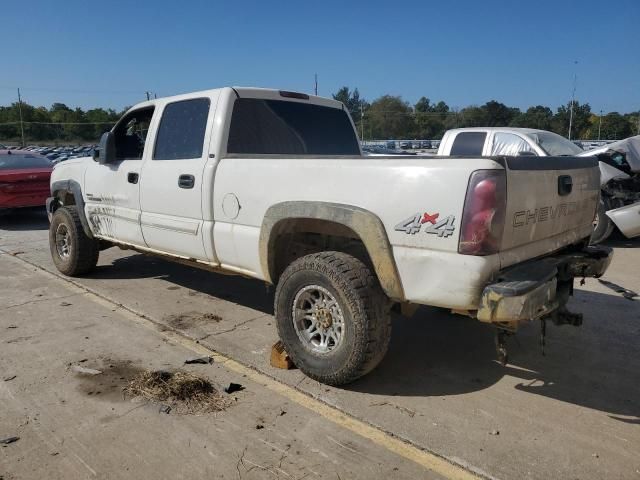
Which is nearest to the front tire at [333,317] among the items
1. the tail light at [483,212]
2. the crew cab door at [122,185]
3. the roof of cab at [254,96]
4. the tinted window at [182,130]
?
the tail light at [483,212]

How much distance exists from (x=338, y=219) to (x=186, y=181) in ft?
5.71

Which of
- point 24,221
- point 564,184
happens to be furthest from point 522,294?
point 24,221

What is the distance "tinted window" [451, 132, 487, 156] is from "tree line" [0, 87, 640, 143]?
48.8m

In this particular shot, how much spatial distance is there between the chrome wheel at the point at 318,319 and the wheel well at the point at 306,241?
0.40 metres

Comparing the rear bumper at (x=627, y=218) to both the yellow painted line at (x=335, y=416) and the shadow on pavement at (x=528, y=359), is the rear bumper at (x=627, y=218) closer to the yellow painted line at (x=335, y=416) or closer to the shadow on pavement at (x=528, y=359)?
the shadow on pavement at (x=528, y=359)

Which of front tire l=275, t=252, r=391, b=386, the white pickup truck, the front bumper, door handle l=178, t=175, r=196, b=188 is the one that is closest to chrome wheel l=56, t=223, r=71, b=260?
door handle l=178, t=175, r=196, b=188

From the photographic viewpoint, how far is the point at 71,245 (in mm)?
6246

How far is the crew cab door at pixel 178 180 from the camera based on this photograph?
14.4 feet

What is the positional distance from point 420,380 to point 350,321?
0.78 m

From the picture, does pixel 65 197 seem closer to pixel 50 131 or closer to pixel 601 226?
pixel 601 226

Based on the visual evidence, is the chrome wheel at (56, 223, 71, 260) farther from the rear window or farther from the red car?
the red car

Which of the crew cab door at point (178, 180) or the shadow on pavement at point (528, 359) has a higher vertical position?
the crew cab door at point (178, 180)

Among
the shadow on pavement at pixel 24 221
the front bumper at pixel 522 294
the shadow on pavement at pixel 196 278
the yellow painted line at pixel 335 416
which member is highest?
the front bumper at pixel 522 294

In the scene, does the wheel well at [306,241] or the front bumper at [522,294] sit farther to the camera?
the wheel well at [306,241]
